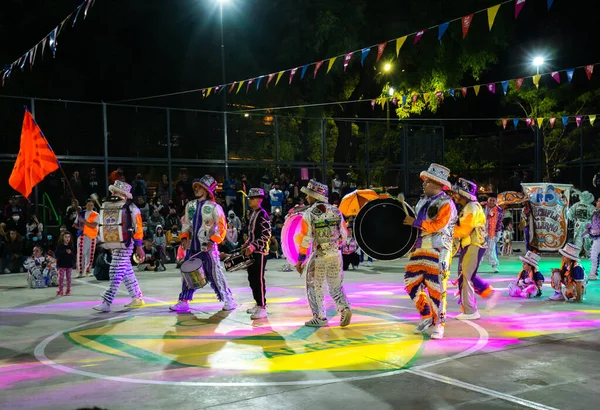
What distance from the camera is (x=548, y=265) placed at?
1747cm

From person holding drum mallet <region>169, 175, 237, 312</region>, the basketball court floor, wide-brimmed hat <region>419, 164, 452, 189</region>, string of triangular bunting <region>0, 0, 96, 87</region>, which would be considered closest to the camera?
the basketball court floor

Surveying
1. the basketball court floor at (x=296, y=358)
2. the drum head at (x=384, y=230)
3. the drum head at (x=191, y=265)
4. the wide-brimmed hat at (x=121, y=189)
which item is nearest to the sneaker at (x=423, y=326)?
the basketball court floor at (x=296, y=358)

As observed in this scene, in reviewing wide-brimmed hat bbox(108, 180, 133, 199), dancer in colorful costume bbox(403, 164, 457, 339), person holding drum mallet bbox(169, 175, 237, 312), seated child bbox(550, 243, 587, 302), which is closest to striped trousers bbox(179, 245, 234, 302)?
person holding drum mallet bbox(169, 175, 237, 312)

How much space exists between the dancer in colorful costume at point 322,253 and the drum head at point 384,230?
1.30 ft

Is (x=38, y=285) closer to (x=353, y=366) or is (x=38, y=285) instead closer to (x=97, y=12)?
(x=353, y=366)

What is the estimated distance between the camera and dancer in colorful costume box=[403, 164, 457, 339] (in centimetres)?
795

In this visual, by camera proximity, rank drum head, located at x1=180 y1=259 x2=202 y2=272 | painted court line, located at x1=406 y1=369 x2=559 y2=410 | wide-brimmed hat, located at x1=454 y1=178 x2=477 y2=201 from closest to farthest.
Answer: painted court line, located at x1=406 y1=369 x2=559 y2=410, wide-brimmed hat, located at x1=454 y1=178 x2=477 y2=201, drum head, located at x1=180 y1=259 x2=202 y2=272

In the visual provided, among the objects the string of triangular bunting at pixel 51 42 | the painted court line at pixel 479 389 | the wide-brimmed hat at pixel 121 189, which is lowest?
the painted court line at pixel 479 389

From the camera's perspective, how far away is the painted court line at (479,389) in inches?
205

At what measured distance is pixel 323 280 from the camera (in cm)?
885

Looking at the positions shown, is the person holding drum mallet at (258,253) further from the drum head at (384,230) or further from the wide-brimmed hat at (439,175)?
the wide-brimmed hat at (439,175)

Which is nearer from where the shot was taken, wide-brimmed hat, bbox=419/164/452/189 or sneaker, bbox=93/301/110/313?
wide-brimmed hat, bbox=419/164/452/189

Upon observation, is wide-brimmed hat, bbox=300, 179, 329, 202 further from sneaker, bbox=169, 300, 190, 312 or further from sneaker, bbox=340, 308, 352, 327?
sneaker, bbox=169, 300, 190, 312

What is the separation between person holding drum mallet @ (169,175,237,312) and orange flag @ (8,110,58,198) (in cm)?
730
